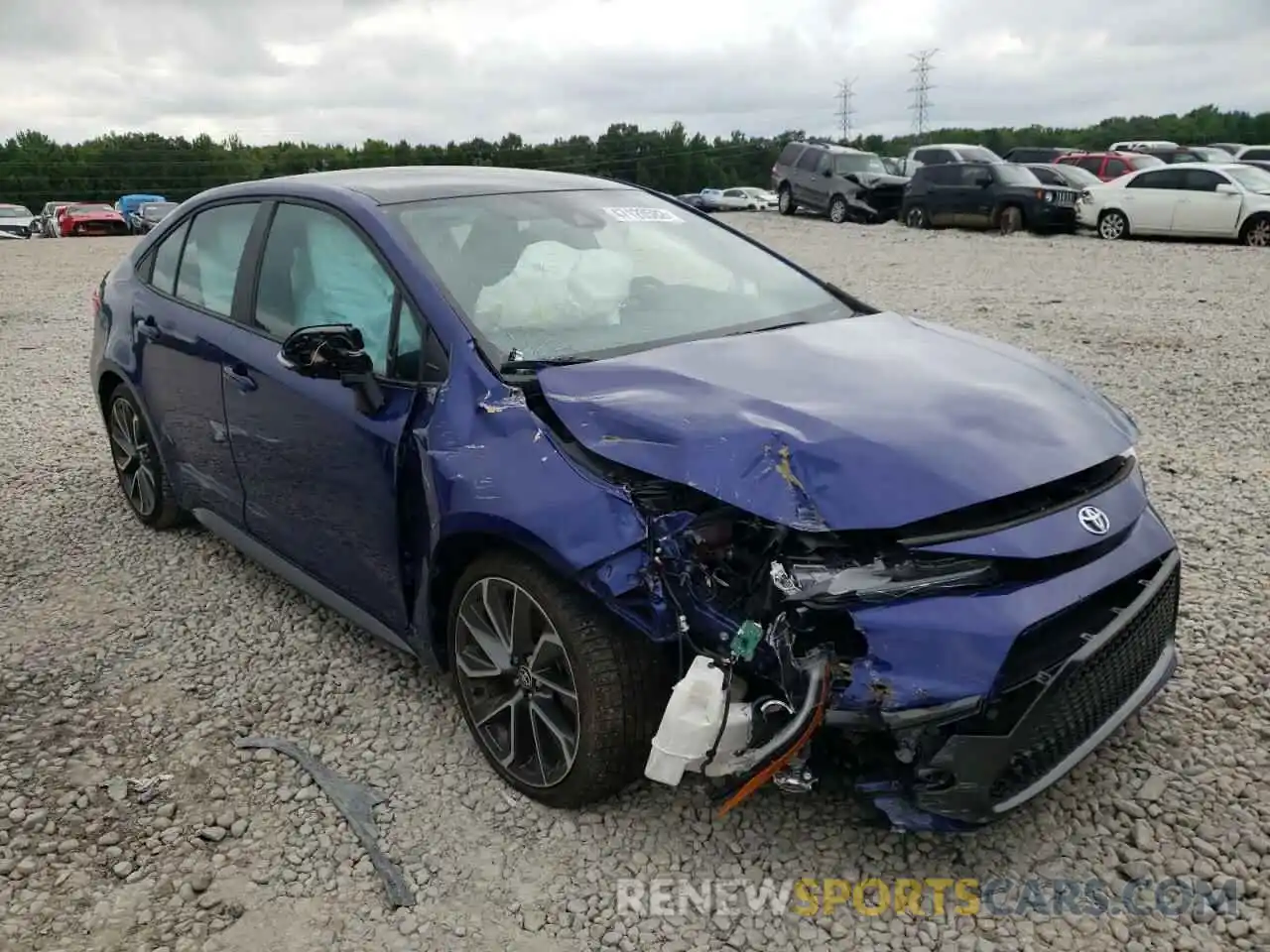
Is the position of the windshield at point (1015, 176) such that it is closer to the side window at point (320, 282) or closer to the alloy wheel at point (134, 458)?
the alloy wheel at point (134, 458)

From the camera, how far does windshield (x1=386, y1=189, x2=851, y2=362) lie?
3.15 m

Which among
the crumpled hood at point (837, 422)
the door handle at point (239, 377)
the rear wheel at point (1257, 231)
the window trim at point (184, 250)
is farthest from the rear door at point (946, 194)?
the door handle at point (239, 377)

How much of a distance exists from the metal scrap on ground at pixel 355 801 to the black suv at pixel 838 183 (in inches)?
865

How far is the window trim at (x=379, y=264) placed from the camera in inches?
121

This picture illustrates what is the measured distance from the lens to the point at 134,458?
5.05 metres

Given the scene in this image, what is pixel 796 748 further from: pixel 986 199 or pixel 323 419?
pixel 986 199

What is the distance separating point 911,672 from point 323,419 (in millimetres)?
2018

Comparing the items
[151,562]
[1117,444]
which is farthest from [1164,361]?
[151,562]

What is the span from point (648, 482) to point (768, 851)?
3.32 ft

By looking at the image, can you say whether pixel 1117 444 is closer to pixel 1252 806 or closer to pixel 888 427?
pixel 888 427

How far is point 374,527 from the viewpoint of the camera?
10.5ft

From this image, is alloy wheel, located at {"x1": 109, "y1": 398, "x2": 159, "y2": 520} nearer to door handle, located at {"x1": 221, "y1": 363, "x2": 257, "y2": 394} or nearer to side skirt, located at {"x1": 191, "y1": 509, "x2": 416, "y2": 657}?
side skirt, located at {"x1": 191, "y1": 509, "x2": 416, "y2": 657}

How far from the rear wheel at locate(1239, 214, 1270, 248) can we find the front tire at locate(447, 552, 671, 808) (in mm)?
17572

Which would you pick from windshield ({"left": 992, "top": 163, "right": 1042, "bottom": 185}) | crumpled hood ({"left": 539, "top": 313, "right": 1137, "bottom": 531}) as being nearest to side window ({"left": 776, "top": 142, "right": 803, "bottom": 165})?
windshield ({"left": 992, "top": 163, "right": 1042, "bottom": 185})
